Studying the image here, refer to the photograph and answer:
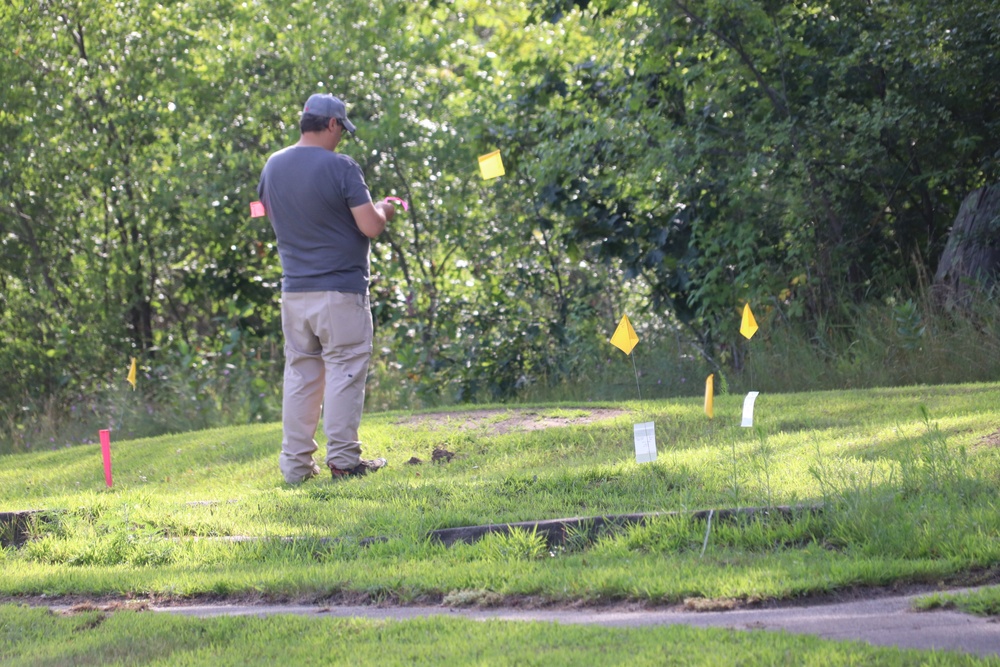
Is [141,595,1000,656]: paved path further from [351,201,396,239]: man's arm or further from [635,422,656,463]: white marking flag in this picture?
[351,201,396,239]: man's arm

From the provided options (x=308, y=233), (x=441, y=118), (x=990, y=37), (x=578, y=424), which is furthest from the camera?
(x=441, y=118)

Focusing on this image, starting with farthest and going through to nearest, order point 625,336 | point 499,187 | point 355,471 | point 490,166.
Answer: point 499,187
point 490,166
point 355,471
point 625,336

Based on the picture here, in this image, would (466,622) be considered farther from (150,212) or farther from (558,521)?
(150,212)

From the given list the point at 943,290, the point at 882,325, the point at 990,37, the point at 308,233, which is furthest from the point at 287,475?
the point at 990,37

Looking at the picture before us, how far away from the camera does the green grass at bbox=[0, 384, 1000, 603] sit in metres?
4.84

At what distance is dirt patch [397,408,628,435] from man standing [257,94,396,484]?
1576mm

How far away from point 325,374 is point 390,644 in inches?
155

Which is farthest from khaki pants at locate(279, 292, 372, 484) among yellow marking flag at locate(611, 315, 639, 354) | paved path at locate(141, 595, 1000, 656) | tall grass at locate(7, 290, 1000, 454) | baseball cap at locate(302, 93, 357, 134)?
paved path at locate(141, 595, 1000, 656)

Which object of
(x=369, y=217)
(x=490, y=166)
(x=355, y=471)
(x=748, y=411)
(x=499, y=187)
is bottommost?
(x=355, y=471)

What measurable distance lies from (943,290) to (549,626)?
815 cm

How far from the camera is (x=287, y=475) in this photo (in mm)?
7840

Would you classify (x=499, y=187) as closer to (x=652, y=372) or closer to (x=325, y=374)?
(x=652, y=372)

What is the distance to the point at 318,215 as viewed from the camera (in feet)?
25.2

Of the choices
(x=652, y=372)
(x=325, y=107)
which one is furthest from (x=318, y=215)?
(x=652, y=372)
